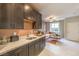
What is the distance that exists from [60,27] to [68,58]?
9.28 metres

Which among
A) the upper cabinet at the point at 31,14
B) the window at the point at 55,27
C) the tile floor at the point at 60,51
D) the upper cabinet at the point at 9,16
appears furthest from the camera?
the window at the point at 55,27

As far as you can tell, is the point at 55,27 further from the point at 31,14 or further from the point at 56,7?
the point at 31,14

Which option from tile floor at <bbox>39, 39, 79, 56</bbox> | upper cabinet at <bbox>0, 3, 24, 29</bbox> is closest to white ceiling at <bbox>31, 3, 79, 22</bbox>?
upper cabinet at <bbox>0, 3, 24, 29</bbox>

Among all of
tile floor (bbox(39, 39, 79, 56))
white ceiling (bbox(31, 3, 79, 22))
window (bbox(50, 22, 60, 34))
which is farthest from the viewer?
window (bbox(50, 22, 60, 34))

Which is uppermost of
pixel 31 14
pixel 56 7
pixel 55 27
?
pixel 56 7

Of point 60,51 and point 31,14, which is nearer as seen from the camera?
point 31,14

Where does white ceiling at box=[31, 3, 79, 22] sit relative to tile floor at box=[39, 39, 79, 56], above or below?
above

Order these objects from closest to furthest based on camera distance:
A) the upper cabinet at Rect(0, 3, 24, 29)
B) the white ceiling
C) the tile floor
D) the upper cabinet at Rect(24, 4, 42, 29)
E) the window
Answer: the upper cabinet at Rect(0, 3, 24, 29) < the upper cabinet at Rect(24, 4, 42, 29) < the white ceiling < the tile floor < the window

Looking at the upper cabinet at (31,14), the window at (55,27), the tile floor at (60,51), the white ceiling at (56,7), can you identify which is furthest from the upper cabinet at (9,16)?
the window at (55,27)

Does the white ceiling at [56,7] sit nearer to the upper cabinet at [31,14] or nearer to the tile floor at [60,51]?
the upper cabinet at [31,14]

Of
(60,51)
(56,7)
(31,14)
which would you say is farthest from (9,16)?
(60,51)

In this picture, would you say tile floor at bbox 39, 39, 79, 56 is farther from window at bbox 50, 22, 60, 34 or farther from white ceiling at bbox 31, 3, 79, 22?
window at bbox 50, 22, 60, 34

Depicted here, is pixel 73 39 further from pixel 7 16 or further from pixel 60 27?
pixel 7 16

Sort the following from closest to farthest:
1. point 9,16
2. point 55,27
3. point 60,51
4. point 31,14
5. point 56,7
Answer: point 9,16, point 31,14, point 56,7, point 60,51, point 55,27
